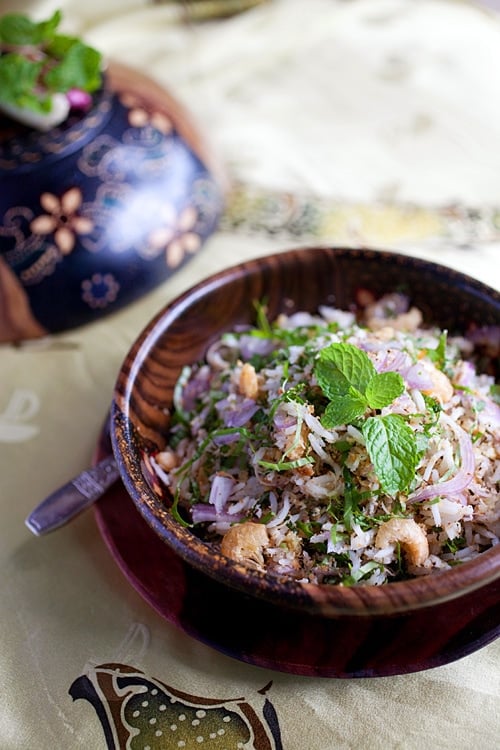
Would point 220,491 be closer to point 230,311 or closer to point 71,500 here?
point 71,500

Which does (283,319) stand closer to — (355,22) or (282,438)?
(282,438)

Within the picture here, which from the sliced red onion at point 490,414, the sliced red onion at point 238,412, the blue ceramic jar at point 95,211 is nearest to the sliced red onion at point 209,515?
the sliced red onion at point 238,412

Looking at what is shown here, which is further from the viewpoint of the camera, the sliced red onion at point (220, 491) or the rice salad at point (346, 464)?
the sliced red onion at point (220, 491)

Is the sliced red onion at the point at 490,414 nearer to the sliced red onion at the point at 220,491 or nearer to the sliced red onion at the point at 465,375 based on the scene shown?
the sliced red onion at the point at 465,375

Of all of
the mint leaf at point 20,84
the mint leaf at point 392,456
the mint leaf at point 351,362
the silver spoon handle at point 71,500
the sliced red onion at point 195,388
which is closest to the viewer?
the mint leaf at point 392,456

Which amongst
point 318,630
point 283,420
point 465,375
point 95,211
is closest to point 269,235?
point 95,211

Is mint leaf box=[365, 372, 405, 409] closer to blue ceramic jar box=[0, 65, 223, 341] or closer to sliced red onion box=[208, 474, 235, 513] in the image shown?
sliced red onion box=[208, 474, 235, 513]

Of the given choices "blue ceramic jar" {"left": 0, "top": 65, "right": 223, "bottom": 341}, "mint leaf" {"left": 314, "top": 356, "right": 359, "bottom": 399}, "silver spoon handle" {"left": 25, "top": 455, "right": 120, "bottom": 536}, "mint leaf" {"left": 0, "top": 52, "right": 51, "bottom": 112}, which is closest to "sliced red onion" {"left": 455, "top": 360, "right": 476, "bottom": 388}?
"mint leaf" {"left": 314, "top": 356, "right": 359, "bottom": 399}
